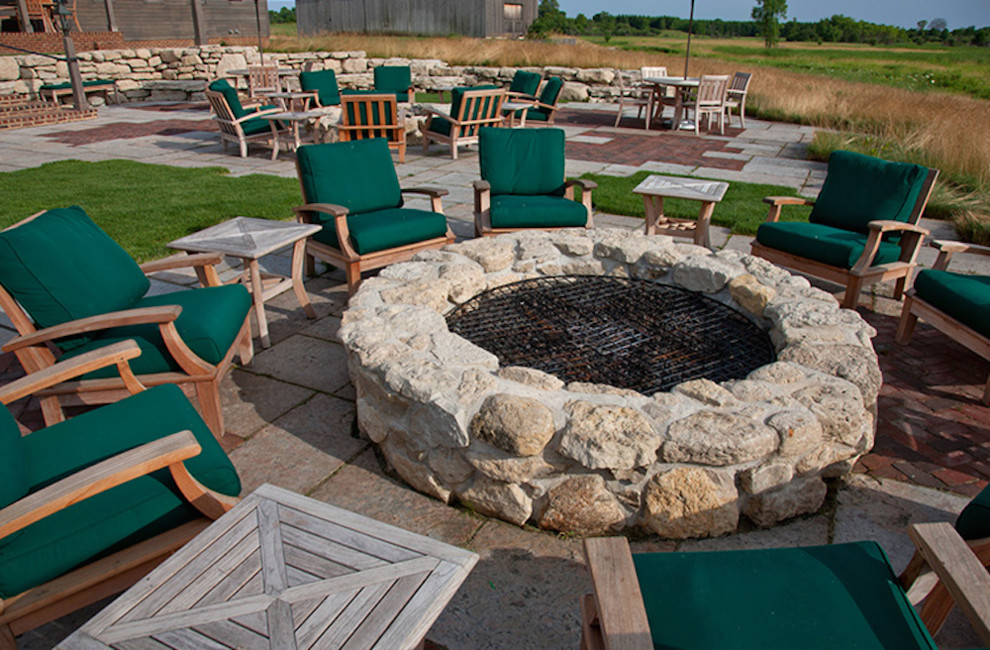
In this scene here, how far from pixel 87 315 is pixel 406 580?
85.2 inches

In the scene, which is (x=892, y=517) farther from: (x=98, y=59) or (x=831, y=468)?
(x=98, y=59)

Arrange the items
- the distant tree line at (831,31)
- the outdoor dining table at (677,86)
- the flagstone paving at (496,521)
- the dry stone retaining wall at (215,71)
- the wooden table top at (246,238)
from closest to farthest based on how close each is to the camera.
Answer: the flagstone paving at (496,521), the wooden table top at (246,238), the outdoor dining table at (677,86), the dry stone retaining wall at (215,71), the distant tree line at (831,31)

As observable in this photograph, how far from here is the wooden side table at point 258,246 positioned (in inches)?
145

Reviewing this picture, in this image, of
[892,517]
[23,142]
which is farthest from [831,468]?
[23,142]

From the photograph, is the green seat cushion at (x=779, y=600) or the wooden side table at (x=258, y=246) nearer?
the green seat cushion at (x=779, y=600)

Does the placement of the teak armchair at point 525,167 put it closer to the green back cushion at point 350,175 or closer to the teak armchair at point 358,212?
the teak armchair at point 358,212

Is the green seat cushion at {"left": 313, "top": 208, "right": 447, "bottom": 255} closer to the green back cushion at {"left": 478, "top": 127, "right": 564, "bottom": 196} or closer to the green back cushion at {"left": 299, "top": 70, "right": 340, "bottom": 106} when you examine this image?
the green back cushion at {"left": 478, "top": 127, "right": 564, "bottom": 196}

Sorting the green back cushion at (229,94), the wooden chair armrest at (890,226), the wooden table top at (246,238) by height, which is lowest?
the wooden table top at (246,238)

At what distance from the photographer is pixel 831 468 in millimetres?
2668

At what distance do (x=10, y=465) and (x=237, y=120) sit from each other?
25.9 feet

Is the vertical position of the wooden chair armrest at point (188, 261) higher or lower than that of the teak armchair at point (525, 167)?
lower

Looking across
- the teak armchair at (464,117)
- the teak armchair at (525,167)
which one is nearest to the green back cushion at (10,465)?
the teak armchair at (525,167)

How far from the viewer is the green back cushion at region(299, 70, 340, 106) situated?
11.3 meters

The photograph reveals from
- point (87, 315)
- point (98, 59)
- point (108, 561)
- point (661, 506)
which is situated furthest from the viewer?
point (98, 59)
